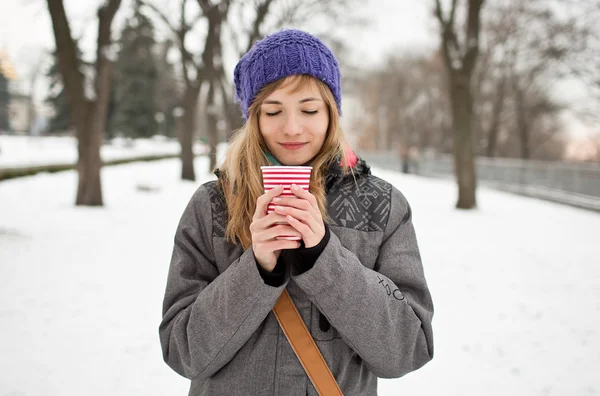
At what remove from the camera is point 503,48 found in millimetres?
24391

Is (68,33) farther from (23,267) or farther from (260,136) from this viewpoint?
(260,136)

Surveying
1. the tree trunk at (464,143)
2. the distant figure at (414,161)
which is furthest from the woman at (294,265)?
the distant figure at (414,161)

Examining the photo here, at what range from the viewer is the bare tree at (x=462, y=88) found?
10.6 m

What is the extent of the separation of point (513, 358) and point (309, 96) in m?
3.30

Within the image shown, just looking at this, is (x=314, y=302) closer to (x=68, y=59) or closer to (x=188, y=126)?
(x=68, y=59)

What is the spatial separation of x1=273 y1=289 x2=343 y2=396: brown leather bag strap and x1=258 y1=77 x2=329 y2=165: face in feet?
1.58

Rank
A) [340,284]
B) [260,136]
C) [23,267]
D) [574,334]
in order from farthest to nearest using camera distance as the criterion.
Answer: [23,267] < [574,334] < [260,136] < [340,284]

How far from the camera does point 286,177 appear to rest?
1087mm

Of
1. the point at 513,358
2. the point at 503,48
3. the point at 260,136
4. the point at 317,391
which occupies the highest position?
the point at 503,48

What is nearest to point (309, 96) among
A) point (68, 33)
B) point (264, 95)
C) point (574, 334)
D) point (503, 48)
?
point (264, 95)

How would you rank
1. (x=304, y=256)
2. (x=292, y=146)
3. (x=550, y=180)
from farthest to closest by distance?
1. (x=550, y=180)
2. (x=292, y=146)
3. (x=304, y=256)

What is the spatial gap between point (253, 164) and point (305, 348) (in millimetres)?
604

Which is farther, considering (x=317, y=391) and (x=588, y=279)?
(x=588, y=279)

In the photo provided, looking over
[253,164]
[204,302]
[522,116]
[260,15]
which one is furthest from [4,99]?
[204,302]
